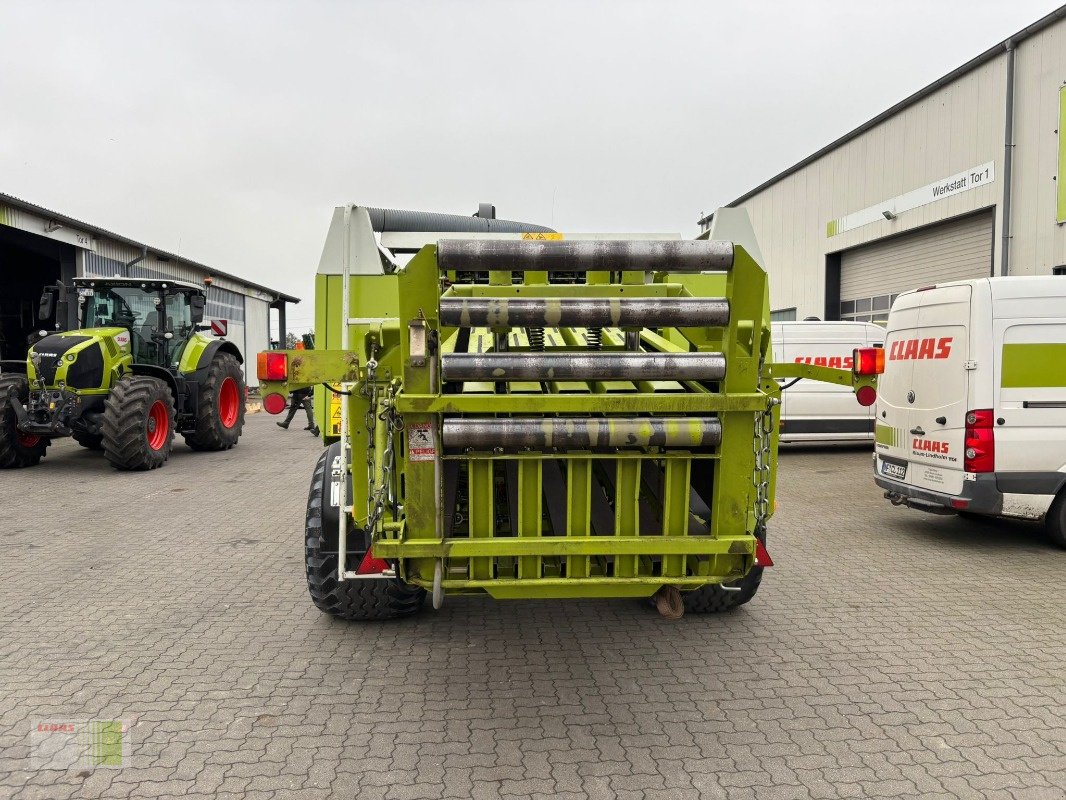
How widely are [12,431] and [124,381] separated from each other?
1677 mm

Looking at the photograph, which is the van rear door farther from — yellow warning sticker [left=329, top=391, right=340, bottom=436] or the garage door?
the garage door

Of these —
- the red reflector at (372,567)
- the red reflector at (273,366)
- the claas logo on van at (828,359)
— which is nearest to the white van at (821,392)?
the claas logo on van at (828,359)

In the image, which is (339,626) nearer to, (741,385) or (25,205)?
(741,385)

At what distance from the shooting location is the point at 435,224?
19.5 feet

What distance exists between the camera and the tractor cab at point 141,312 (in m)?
11.7

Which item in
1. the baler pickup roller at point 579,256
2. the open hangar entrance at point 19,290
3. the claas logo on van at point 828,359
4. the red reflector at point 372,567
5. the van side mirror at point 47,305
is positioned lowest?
the red reflector at point 372,567

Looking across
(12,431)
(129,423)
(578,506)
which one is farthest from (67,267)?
(578,506)

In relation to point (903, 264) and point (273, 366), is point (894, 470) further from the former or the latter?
point (903, 264)

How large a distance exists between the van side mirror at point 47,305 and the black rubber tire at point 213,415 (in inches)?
92.1

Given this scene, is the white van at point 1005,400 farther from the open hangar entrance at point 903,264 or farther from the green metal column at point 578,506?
the open hangar entrance at point 903,264

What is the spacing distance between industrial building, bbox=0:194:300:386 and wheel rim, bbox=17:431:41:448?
1.80 m

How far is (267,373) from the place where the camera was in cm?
301

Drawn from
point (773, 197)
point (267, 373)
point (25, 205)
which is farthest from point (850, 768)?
point (773, 197)

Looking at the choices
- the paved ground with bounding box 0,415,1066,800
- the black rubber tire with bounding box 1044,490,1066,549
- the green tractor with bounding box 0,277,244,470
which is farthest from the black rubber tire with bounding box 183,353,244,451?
the black rubber tire with bounding box 1044,490,1066,549
